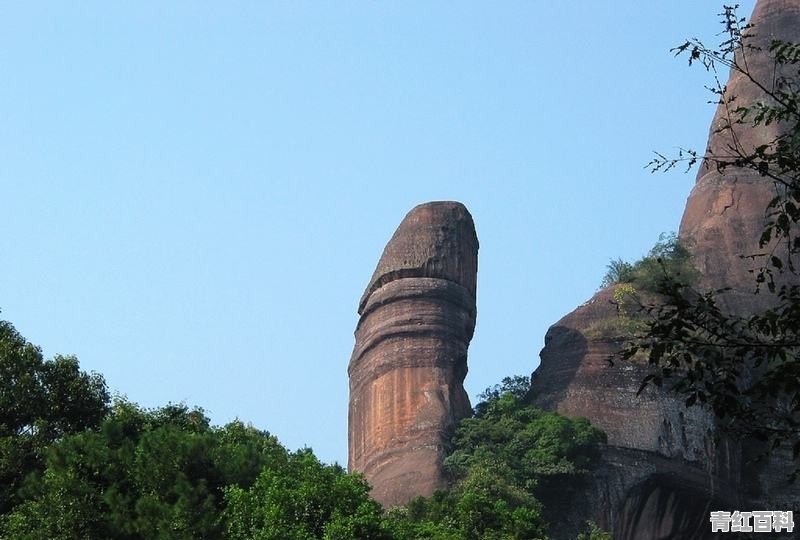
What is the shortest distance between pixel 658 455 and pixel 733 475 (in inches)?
125

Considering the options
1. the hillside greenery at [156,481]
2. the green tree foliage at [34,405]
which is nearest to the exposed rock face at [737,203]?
the hillside greenery at [156,481]

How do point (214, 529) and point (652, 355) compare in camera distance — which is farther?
point (214, 529)

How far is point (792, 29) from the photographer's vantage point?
A: 56.3 metres

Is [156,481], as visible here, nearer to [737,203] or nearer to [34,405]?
[34,405]

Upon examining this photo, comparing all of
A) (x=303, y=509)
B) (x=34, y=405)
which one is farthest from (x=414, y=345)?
(x=303, y=509)

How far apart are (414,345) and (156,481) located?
21.4 m

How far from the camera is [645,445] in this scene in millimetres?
43469

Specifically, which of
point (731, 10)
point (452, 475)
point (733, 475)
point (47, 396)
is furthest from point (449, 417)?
point (731, 10)

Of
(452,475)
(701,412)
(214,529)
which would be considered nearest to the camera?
(214,529)

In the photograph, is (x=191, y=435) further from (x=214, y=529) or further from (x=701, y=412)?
(x=701, y=412)

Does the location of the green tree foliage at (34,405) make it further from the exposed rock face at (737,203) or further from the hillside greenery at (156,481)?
the exposed rock face at (737,203)

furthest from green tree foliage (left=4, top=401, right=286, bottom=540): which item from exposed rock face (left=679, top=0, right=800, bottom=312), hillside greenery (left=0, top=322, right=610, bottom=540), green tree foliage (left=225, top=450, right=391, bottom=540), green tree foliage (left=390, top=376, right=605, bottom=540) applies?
exposed rock face (left=679, top=0, right=800, bottom=312)

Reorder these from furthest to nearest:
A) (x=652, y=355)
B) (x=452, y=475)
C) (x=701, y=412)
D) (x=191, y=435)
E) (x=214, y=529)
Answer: (x=701, y=412), (x=452, y=475), (x=191, y=435), (x=214, y=529), (x=652, y=355)

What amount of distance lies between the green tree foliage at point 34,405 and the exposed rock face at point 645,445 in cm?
1829
